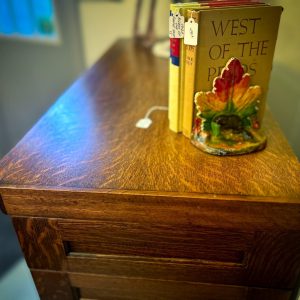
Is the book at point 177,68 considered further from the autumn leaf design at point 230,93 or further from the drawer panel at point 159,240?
the drawer panel at point 159,240

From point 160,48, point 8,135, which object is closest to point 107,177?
point 160,48

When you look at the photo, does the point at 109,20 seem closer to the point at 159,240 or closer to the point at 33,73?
the point at 33,73

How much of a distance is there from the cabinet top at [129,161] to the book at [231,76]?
36 mm

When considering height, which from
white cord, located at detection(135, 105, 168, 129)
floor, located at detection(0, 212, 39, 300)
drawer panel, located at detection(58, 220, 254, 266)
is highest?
white cord, located at detection(135, 105, 168, 129)

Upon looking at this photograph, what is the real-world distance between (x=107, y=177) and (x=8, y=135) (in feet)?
3.49

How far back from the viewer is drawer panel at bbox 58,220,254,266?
0.45 m

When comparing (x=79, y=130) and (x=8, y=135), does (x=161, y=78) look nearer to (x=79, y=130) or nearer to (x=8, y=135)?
(x=79, y=130)

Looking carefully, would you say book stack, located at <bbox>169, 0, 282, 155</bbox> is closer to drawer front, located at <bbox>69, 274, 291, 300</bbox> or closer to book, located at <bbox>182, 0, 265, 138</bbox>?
book, located at <bbox>182, 0, 265, 138</bbox>

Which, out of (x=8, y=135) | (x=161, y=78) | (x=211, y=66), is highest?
(x=211, y=66)

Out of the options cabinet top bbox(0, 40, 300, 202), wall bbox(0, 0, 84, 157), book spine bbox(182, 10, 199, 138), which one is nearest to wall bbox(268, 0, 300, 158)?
cabinet top bbox(0, 40, 300, 202)

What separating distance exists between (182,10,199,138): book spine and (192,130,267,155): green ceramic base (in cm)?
3

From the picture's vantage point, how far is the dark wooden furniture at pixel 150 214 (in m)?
0.42

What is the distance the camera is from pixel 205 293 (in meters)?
0.52

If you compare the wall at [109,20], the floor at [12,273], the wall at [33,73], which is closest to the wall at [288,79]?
the floor at [12,273]
